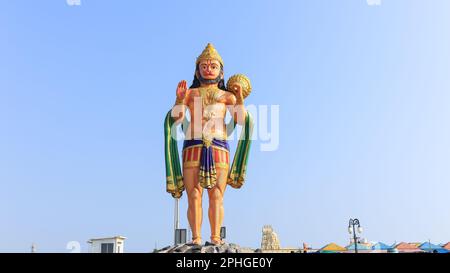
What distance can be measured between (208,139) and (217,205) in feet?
4.08

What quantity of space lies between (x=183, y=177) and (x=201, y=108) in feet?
4.59

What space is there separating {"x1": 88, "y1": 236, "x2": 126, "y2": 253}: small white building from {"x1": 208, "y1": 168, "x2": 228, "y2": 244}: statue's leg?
10.3 meters

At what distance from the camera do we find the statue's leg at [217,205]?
7.82m

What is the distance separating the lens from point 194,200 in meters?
8.00

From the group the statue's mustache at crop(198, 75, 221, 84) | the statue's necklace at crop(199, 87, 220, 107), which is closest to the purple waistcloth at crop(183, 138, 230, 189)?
the statue's necklace at crop(199, 87, 220, 107)

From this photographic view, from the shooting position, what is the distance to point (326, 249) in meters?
19.5

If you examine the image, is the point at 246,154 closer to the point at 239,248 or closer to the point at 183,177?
the point at 183,177

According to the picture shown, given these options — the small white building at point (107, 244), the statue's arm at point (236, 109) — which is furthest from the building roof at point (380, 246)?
the statue's arm at point (236, 109)

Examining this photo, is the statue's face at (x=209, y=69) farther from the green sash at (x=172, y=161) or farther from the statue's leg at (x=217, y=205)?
the statue's leg at (x=217, y=205)

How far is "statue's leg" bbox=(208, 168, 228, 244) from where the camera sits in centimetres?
782

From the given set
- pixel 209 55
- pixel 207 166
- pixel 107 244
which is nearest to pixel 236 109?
pixel 209 55

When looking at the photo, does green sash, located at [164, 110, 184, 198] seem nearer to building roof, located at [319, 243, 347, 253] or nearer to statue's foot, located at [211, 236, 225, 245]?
statue's foot, located at [211, 236, 225, 245]

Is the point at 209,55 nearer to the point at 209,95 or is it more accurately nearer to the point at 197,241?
the point at 209,95
